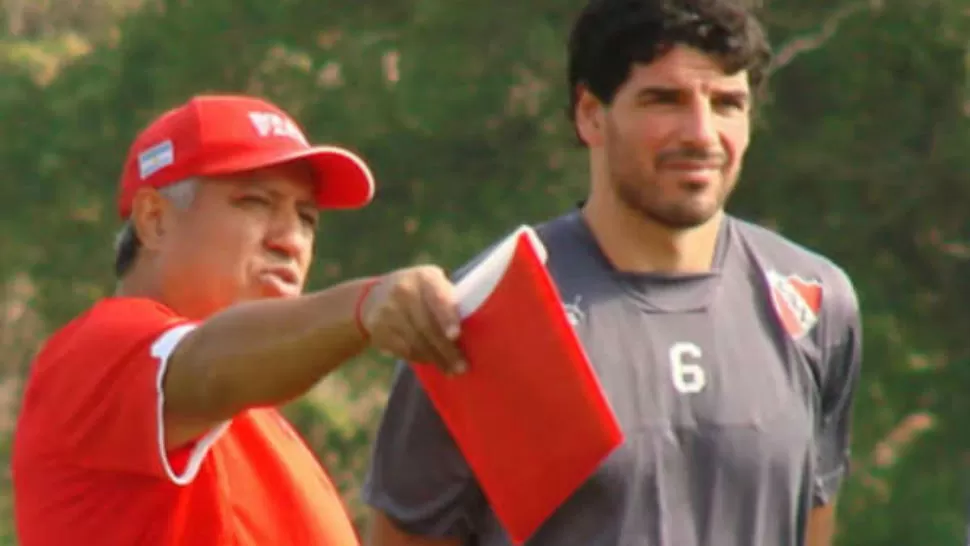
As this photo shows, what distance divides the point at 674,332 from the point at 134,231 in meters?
0.88

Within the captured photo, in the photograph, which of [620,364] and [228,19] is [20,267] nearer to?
[228,19]

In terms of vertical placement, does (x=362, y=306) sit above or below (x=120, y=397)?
above

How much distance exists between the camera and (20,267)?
16.8m

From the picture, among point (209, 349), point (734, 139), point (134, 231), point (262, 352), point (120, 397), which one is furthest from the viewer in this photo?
point (134, 231)

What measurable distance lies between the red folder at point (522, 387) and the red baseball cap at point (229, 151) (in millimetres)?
1034

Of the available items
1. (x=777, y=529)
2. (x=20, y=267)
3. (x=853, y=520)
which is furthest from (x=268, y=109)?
(x=20, y=267)

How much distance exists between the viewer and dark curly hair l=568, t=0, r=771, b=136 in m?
4.36

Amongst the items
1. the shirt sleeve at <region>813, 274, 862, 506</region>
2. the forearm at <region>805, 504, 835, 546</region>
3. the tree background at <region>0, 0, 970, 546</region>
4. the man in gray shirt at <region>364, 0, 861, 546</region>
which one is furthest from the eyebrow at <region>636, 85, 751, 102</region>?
the tree background at <region>0, 0, 970, 546</region>

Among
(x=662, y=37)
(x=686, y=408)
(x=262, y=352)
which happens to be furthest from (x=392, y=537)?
(x=262, y=352)

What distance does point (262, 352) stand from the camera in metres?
3.44

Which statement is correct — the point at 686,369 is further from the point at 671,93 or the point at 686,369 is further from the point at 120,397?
the point at 120,397

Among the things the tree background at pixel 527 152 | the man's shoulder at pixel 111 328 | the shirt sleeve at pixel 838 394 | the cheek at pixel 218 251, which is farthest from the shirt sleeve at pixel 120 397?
the tree background at pixel 527 152

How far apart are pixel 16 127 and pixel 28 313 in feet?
4.14

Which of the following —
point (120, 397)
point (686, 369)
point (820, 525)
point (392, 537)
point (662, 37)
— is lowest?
point (820, 525)
